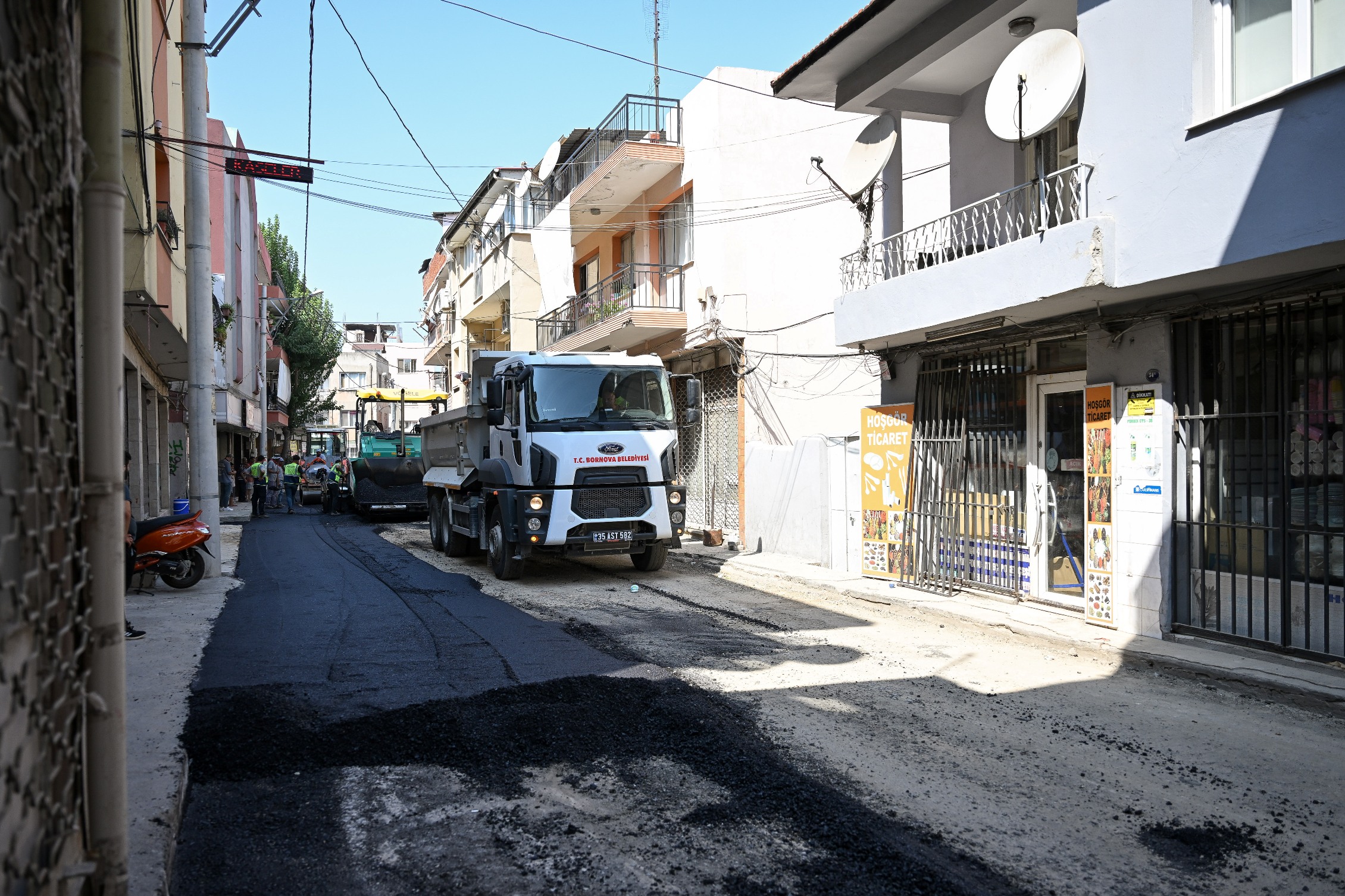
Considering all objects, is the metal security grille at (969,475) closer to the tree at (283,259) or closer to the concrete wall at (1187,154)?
the concrete wall at (1187,154)

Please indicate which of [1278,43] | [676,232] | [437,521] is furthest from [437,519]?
[1278,43]

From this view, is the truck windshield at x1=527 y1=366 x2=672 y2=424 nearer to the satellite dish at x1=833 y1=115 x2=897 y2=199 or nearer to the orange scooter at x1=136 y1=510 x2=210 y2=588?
the satellite dish at x1=833 y1=115 x2=897 y2=199

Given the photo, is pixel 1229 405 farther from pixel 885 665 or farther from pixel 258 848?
pixel 258 848

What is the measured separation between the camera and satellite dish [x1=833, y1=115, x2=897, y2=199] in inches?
460

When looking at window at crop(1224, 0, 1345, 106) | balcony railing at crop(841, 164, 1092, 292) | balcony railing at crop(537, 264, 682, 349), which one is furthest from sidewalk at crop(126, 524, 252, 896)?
balcony railing at crop(537, 264, 682, 349)

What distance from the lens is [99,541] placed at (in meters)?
2.55

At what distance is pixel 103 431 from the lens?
2.56 m

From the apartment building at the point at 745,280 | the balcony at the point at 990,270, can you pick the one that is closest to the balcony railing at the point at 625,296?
the apartment building at the point at 745,280

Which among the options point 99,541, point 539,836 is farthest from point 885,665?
point 99,541

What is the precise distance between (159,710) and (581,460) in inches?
271

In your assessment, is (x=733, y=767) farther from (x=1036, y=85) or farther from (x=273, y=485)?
(x=273, y=485)

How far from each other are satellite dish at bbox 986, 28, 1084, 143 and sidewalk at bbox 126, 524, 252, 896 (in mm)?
8183

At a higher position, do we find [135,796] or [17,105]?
[17,105]

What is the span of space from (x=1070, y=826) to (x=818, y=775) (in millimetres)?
Answer: 1163
